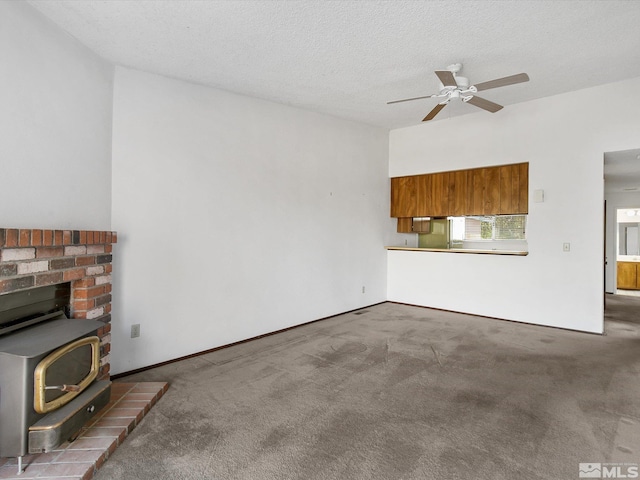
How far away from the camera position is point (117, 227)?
9.78ft

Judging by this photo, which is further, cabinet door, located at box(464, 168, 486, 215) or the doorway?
the doorway

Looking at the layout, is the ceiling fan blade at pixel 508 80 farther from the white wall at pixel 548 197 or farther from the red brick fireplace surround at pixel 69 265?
the red brick fireplace surround at pixel 69 265

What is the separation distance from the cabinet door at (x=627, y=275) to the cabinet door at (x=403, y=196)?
597 cm

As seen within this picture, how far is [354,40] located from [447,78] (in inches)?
33.8

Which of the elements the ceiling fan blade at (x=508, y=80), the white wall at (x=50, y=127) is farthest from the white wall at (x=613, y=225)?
the white wall at (x=50, y=127)

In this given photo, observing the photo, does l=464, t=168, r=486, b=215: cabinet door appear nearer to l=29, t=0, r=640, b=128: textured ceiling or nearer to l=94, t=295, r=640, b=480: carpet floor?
l=29, t=0, r=640, b=128: textured ceiling

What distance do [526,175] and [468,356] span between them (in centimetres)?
269

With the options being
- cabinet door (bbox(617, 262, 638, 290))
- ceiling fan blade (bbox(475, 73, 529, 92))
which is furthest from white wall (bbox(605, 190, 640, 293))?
ceiling fan blade (bbox(475, 73, 529, 92))

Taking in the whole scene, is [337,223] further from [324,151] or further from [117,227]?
[117,227]

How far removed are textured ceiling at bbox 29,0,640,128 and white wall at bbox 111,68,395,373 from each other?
41 cm

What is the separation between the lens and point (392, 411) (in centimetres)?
236

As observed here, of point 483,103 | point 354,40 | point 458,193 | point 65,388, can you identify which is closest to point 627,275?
point 458,193

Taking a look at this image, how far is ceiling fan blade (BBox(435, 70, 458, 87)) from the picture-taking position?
2.88m

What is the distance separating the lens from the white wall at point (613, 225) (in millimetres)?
7219
